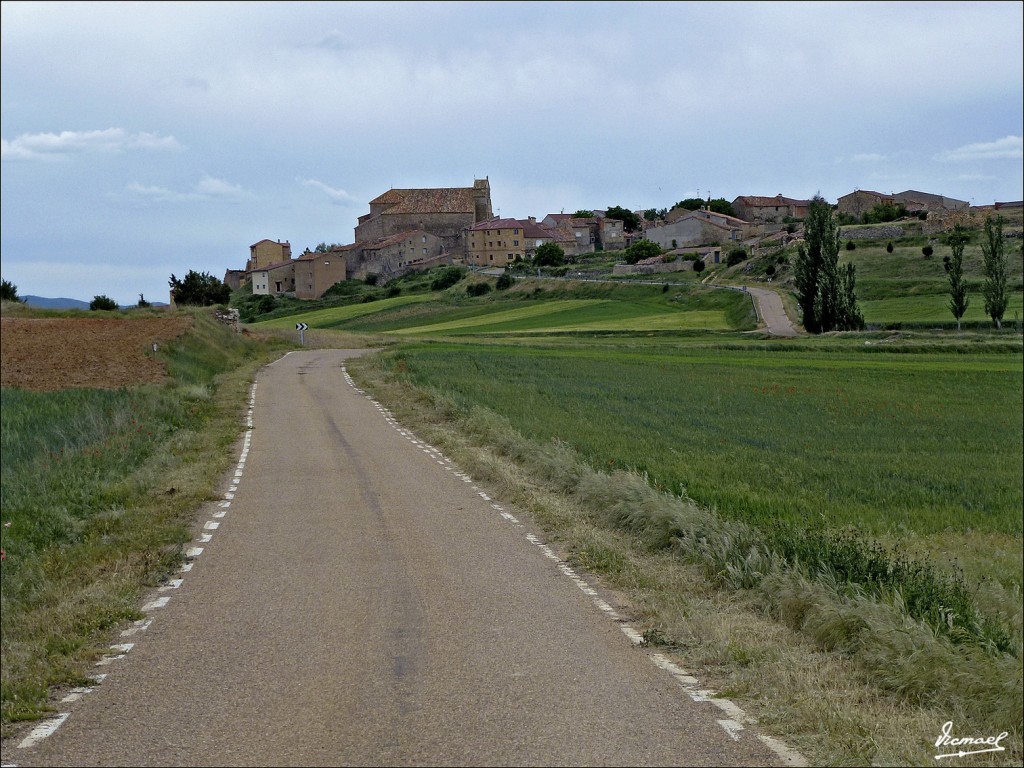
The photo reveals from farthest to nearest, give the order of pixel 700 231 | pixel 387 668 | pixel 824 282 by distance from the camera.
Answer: pixel 700 231 < pixel 824 282 < pixel 387 668

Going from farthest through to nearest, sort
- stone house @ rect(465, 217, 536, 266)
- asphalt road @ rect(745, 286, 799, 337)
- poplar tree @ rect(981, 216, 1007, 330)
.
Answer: stone house @ rect(465, 217, 536, 266) < asphalt road @ rect(745, 286, 799, 337) < poplar tree @ rect(981, 216, 1007, 330)

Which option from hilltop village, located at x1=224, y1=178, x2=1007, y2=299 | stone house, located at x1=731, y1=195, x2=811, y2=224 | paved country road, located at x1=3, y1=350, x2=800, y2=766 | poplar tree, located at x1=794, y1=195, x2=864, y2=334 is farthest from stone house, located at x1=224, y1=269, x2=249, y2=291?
paved country road, located at x1=3, y1=350, x2=800, y2=766

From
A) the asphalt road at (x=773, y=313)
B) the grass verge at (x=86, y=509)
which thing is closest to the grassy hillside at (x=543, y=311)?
the asphalt road at (x=773, y=313)

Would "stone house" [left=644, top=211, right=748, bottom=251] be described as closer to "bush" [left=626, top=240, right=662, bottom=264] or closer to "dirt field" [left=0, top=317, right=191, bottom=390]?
"bush" [left=626, top=240, right=662, bottom=264]

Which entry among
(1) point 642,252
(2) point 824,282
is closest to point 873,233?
(1) point 642,252

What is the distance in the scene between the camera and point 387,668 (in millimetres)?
8047

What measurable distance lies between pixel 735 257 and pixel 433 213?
→ 217 feet

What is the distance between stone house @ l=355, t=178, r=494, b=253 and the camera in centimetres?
17312

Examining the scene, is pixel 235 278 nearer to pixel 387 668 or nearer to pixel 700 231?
pixel 700 231

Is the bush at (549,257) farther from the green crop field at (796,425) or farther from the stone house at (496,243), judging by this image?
the green crop field at (796,425)

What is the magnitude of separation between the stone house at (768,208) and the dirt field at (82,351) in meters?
130

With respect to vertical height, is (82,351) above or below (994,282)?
above

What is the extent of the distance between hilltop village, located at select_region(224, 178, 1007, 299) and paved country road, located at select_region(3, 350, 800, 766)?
127 metres

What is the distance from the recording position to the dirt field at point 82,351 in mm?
36594
